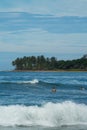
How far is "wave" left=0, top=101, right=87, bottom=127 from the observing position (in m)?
22.8

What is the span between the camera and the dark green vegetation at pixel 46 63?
564 ft

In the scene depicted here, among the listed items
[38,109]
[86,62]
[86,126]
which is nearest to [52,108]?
[38,109]

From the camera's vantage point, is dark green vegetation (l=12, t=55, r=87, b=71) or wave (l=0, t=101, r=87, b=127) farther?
dark green vegetation (l=12, t=55, r=87, b=71)

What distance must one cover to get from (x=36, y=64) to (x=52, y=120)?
15234 centimetres

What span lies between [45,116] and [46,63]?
153170 millimetres

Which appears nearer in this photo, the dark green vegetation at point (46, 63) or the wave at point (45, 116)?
the wave at point (45, 116)

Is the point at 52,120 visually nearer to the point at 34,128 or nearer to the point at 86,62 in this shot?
the point at 34,128

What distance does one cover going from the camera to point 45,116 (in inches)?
925

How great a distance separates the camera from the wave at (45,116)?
22766 mm

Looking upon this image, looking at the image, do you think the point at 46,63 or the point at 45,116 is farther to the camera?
the point at 46,63

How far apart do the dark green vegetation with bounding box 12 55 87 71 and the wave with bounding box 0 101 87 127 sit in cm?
14653

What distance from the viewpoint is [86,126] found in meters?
22.0

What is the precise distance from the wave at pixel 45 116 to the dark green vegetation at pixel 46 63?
481 feet

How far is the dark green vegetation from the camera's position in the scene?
172050mm
